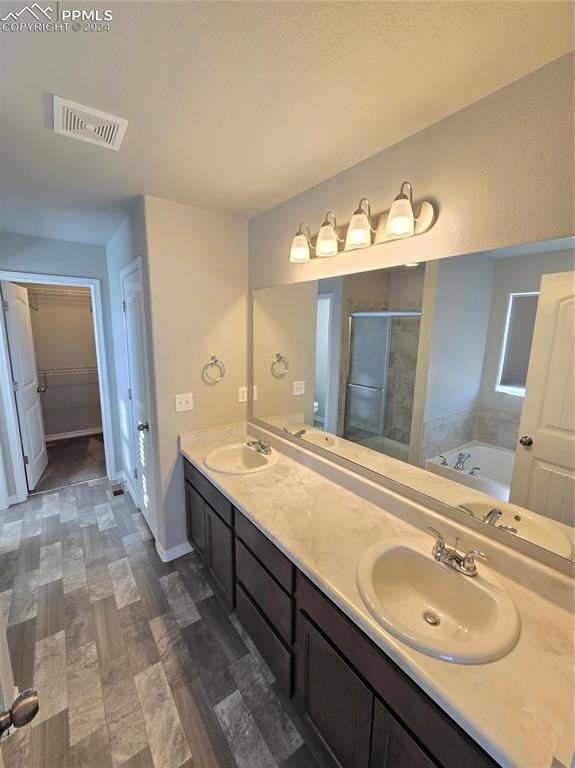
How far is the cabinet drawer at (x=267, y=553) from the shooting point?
1271 millimetres

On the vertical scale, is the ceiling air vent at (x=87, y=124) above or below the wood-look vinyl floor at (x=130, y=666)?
above

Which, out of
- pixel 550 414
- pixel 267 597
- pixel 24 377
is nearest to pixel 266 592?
pixel 267 597

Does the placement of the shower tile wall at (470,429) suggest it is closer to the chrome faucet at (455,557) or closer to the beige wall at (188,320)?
the chrome faucet at (455,557)

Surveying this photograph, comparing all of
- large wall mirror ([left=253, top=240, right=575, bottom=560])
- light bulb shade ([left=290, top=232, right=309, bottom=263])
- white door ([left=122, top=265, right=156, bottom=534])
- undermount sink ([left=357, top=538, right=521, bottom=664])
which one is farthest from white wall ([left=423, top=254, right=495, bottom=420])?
white door ([left=122, top=265, right=156, bottom=534])

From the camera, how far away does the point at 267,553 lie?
4.60 feet

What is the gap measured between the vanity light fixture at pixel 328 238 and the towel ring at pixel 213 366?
1094 mm

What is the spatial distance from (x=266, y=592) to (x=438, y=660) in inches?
32.6

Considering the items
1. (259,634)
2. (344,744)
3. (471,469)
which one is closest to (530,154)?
(471,469)

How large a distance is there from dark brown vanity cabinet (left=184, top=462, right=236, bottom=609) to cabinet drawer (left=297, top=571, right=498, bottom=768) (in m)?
0.72

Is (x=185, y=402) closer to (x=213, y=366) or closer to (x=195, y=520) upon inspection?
(x=213, y=366)

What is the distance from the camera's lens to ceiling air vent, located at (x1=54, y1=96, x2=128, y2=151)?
3.73ft

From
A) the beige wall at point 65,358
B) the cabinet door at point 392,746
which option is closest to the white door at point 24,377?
the beige wall at point 65,358

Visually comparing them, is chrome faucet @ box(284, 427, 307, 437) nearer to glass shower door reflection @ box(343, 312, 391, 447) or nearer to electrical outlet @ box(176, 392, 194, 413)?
glass shower door reflection @ box(343, 312, 391, 447)

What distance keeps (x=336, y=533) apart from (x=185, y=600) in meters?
1.29
